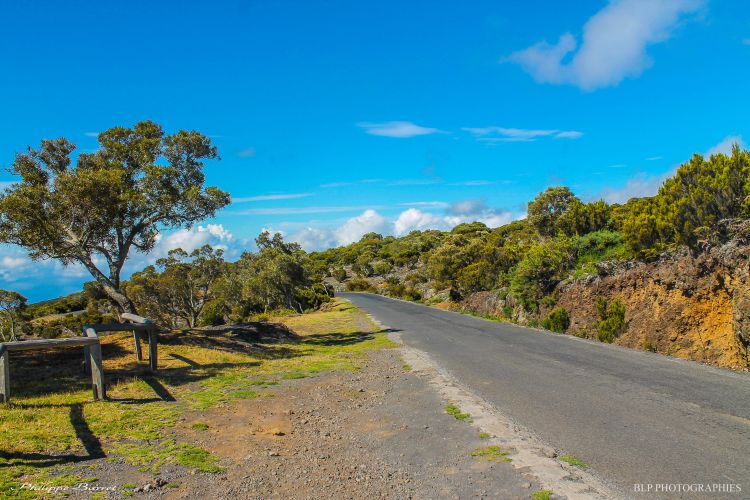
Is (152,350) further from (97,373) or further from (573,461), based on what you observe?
(573,461)

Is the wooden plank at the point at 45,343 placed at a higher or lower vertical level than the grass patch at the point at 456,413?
higher

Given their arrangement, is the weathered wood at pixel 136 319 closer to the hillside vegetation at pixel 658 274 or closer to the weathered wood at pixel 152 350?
the weathered wood at pixel 152 350

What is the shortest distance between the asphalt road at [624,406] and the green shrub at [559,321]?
4.77 meters

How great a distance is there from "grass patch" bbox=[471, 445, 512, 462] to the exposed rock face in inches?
348

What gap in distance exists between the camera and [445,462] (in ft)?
19.7

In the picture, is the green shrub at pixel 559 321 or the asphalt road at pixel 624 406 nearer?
the asphalt road at pixel 624 406

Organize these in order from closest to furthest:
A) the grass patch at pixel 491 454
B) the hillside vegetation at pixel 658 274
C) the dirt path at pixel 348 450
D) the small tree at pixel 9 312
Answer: the dirt path at pixel 348 450 → the grass patch at pixel 491 454 → the hillside vegetation at pixel 658 274 → the small tree at pixel 9 312

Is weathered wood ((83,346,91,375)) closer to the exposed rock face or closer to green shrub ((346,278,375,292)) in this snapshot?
the exposed rock face

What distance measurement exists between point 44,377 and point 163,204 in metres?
8.09

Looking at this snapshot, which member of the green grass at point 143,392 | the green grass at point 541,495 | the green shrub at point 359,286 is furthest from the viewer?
the green shrub at point 359,286

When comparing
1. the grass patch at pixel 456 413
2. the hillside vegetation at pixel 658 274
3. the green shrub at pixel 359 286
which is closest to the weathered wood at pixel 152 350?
the grass patch at pixel 456 413

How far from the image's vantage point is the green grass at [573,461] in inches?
227

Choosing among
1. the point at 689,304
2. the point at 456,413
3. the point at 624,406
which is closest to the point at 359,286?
the point at 689,304

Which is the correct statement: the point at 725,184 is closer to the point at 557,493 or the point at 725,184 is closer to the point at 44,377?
the point at 557,493
